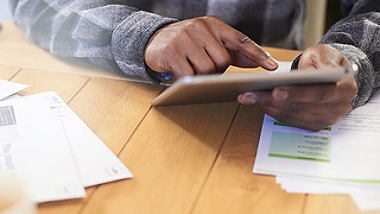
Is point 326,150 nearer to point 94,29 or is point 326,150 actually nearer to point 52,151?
point 52,151

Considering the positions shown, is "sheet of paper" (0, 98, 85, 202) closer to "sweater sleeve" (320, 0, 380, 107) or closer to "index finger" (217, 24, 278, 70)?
"index finger" (217, 24, 278, 70)

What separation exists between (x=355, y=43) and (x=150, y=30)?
1.25ft

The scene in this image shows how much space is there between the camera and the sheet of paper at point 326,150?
34.5 inches

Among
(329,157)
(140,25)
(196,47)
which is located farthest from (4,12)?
(329,157)

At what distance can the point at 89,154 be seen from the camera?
0.90 meters

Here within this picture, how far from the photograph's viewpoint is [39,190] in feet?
2.64

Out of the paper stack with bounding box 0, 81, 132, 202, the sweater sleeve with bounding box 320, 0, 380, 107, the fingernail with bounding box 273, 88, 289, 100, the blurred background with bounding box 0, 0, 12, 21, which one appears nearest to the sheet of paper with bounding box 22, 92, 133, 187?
the paper stack with bounding box 0, 81, 132, 202

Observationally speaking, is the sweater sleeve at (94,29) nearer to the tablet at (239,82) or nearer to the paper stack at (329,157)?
the tablet at (239,82)

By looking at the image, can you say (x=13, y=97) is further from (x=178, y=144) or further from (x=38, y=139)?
(x=178, y=144)

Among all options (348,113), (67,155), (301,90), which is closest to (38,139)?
(67,155)

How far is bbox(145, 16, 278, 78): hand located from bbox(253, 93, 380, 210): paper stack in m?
0.12

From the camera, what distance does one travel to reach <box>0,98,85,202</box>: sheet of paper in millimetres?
813

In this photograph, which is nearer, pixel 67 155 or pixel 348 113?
pixel 67 155

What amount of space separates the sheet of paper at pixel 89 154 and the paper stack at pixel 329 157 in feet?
0.67
